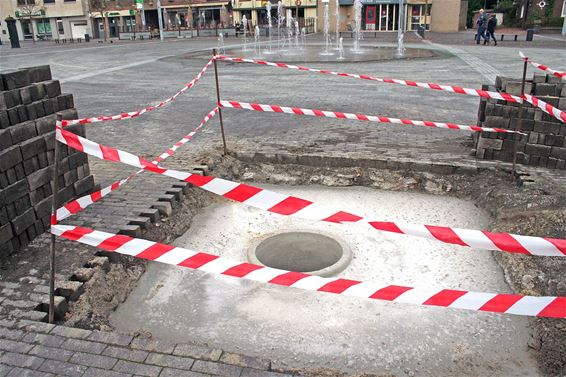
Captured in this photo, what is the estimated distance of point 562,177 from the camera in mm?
6316

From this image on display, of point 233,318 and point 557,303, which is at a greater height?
point 557,303

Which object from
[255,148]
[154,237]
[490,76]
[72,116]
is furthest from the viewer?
[490,76]

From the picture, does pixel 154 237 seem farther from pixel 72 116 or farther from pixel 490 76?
pixel 490 76

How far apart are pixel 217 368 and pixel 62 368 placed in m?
1.06

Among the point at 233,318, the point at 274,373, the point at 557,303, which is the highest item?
the point at 557,303

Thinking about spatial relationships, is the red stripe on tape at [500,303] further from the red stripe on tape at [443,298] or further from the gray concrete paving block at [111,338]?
the gray concrete paving block at [111,338]

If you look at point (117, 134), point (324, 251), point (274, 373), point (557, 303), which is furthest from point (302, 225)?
point (117, 134)

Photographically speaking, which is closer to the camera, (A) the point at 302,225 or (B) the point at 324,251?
(B) the point at 324,251

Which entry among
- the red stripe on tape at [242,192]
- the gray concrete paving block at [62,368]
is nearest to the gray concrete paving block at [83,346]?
the gray concrete paving block at [62,368]

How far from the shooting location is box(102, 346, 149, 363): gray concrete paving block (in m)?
3.20

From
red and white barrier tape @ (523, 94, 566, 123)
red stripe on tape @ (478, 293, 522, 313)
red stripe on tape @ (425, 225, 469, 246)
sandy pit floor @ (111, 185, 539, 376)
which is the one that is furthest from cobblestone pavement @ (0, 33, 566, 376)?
red stripe on tape @ (478, 293, 522, 313)

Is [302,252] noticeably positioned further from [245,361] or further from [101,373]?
[101,373]

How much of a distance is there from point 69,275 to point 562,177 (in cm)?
623

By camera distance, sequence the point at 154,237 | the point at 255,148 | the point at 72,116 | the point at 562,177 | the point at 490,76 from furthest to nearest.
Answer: the point at 490,76, the point at 255,148, the point at 562,177, the point at 72,116, the point at 154,237
